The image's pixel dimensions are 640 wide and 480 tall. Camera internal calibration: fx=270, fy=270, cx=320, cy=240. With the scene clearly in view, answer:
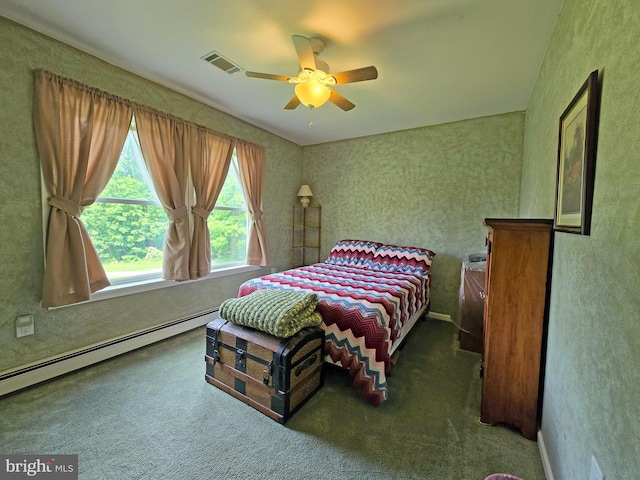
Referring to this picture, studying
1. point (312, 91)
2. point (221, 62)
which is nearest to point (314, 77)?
point (312, 91)

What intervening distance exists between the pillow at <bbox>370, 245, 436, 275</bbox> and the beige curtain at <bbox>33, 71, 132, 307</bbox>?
285 centimetres

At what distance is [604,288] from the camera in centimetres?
88

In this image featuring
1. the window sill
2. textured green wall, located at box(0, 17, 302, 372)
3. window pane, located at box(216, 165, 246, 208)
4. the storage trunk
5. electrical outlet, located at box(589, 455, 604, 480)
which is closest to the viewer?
electrical outlet, located at box(589, 455, 604, 480)

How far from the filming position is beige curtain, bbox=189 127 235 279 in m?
2.88

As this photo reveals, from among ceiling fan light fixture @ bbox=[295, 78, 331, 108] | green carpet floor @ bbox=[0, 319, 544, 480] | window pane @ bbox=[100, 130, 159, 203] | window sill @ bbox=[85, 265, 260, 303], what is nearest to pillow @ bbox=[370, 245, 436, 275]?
green carpet floor @ bbox=[0, 319, 544, 480]

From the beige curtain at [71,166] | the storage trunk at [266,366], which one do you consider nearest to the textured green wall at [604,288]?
the storage trunk at [266,366]

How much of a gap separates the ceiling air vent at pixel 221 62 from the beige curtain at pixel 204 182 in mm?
800

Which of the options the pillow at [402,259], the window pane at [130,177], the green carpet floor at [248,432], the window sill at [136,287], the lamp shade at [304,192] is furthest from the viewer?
the lamp shade at [304,192]

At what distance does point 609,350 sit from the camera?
822 millimetres

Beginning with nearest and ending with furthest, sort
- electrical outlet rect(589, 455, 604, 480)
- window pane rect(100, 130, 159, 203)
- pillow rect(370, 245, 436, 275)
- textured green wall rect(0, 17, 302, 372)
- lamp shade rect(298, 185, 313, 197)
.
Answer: electrical outlet rect(589, 455, 604, 480)
textured green wall rect(0, 17, 302, 372)
window pane rect(100, 130, 159, 203)
pillow rect(370, 245, 436, 275)
lamp shade rect(298, 185, 313, 197)

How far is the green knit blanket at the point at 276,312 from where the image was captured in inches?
68.1

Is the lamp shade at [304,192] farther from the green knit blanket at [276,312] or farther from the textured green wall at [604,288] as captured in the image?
the textured green wall at [604,288]

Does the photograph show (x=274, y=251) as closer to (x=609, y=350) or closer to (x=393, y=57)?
(x=393, y=57)

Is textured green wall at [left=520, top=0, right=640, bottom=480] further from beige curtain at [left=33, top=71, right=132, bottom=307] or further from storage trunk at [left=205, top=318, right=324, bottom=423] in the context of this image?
beige curtain at [left=33, top=71, right=132, bottom=307]
